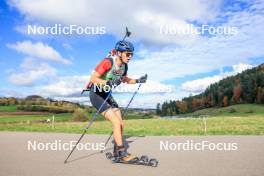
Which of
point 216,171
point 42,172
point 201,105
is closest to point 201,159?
point 216,171

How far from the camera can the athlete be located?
665cm

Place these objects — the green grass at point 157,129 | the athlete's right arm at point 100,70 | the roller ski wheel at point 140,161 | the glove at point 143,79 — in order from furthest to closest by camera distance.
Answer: the green grass at point 157,129
the glove at point 143,79
the athlete's right arm at point 100,70
the roller ski wheel at point 140,161

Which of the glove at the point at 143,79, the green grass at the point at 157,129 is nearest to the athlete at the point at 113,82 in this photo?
the glove at the point at 143,79

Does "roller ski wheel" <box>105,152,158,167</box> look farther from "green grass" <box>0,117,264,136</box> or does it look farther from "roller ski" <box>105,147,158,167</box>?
"green grass" <box>0,117,264,136</box>

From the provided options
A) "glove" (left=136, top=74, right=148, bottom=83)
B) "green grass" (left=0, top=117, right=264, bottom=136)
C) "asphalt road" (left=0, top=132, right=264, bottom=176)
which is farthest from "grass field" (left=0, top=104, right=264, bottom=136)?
"glove" (left=136, top=74, right=148, bottom=83)

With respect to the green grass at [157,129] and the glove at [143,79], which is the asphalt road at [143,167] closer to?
the glove at [143,79]

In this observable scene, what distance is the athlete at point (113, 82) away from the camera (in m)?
6.65

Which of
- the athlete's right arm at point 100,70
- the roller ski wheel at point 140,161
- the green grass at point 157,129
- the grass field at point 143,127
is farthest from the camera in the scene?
the grass field at point 143,127

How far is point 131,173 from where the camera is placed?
559 centimetres

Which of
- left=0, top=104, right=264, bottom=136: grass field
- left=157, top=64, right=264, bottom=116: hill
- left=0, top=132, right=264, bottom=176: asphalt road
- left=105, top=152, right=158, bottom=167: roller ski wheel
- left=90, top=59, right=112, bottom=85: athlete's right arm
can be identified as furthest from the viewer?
left=157, top=64, right=264, bottom=116: hill

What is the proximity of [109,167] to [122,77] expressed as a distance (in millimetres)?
1775

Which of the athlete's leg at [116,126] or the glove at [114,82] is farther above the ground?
the glove at [114,82]

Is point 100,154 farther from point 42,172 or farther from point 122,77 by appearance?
point 42,172

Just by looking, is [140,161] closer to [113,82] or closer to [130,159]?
[130,159]
